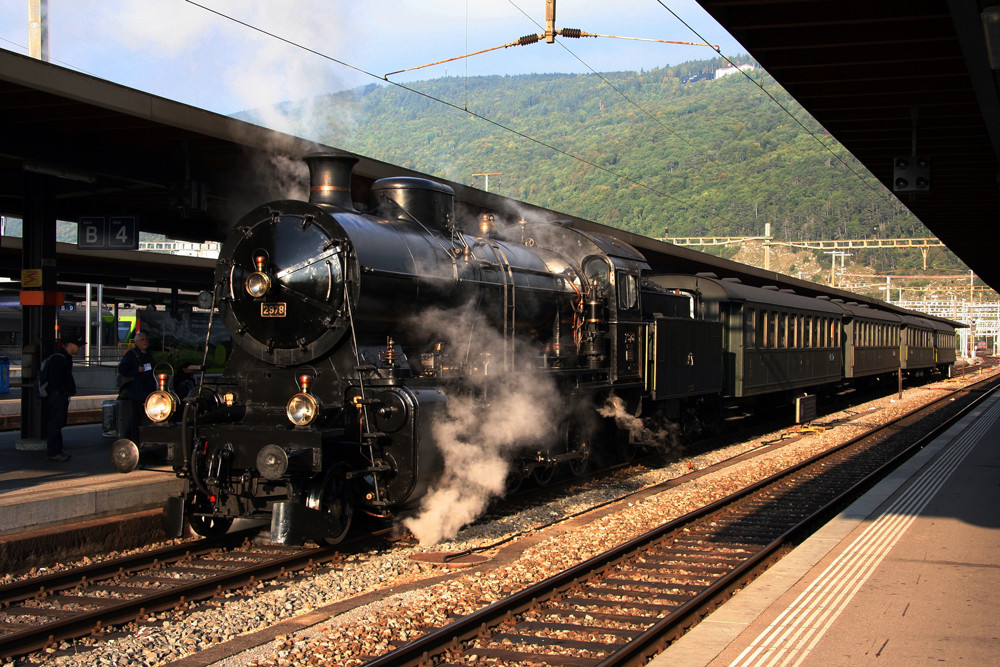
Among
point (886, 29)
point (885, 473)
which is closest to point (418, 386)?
point (886, 29)

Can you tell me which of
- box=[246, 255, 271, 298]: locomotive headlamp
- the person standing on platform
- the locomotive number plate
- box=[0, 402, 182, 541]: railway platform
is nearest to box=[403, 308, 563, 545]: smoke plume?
the locomotive number plate

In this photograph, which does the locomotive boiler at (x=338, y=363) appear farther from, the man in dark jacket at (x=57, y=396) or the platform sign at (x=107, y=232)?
the platform sign at (x=107, y=232)

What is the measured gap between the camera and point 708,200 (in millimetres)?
101938

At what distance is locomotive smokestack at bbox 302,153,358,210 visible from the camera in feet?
27.0

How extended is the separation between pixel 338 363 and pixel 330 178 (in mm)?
1897

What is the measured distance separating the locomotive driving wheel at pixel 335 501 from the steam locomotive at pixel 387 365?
2cm

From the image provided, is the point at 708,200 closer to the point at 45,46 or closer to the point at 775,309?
the point at 775,309

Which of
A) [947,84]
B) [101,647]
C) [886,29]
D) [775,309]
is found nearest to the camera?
[101,647]

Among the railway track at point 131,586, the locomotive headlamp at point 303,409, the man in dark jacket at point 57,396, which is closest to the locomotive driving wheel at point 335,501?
the railway track at point 131,586

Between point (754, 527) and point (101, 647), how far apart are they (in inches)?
253

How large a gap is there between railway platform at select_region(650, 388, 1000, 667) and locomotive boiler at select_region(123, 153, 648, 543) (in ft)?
10.4

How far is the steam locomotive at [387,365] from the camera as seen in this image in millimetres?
7250

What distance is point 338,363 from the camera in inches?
302

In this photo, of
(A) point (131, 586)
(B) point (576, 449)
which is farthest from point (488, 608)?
(B) point (576, 449)
